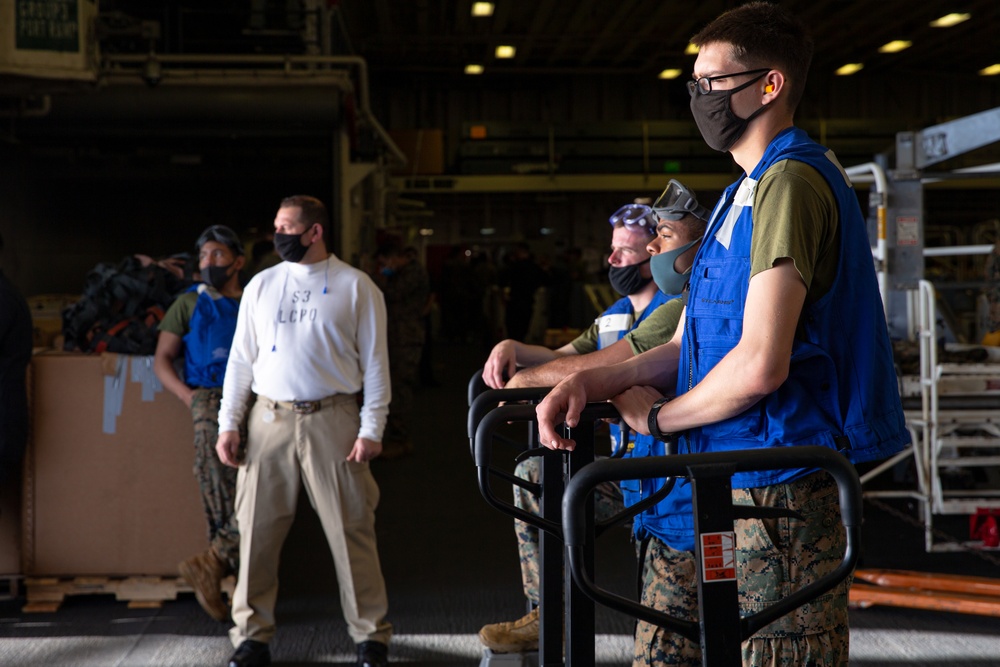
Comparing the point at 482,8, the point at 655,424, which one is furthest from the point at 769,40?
the point at 482,8

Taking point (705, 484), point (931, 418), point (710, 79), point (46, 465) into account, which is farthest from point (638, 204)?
point (46, 465)

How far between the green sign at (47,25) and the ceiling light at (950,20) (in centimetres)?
1317

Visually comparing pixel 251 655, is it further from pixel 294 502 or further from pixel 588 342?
pixel 588 342

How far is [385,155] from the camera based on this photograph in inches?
540

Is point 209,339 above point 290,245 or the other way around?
the other way around

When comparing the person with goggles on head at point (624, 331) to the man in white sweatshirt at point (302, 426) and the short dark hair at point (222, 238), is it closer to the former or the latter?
the man in white sweatshirt at point (302, 426)

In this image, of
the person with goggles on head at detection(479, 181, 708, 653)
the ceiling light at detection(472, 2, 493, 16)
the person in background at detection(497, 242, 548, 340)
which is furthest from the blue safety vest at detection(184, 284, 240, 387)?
the ceiling light at detection(472, 2, 493, 16)

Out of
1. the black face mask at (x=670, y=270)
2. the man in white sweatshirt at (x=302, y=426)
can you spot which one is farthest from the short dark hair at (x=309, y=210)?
the black face mask at (x=670, y=270)

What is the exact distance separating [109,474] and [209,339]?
0.81m

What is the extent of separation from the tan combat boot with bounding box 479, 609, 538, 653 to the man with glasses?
1690mm

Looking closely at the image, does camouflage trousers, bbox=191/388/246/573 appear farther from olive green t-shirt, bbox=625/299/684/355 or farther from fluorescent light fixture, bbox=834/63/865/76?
fluorescent light fixture, bbox=834/63/865/76

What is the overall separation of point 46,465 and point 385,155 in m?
10.2

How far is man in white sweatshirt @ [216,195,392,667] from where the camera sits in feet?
11.0

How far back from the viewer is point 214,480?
386 centimetres
